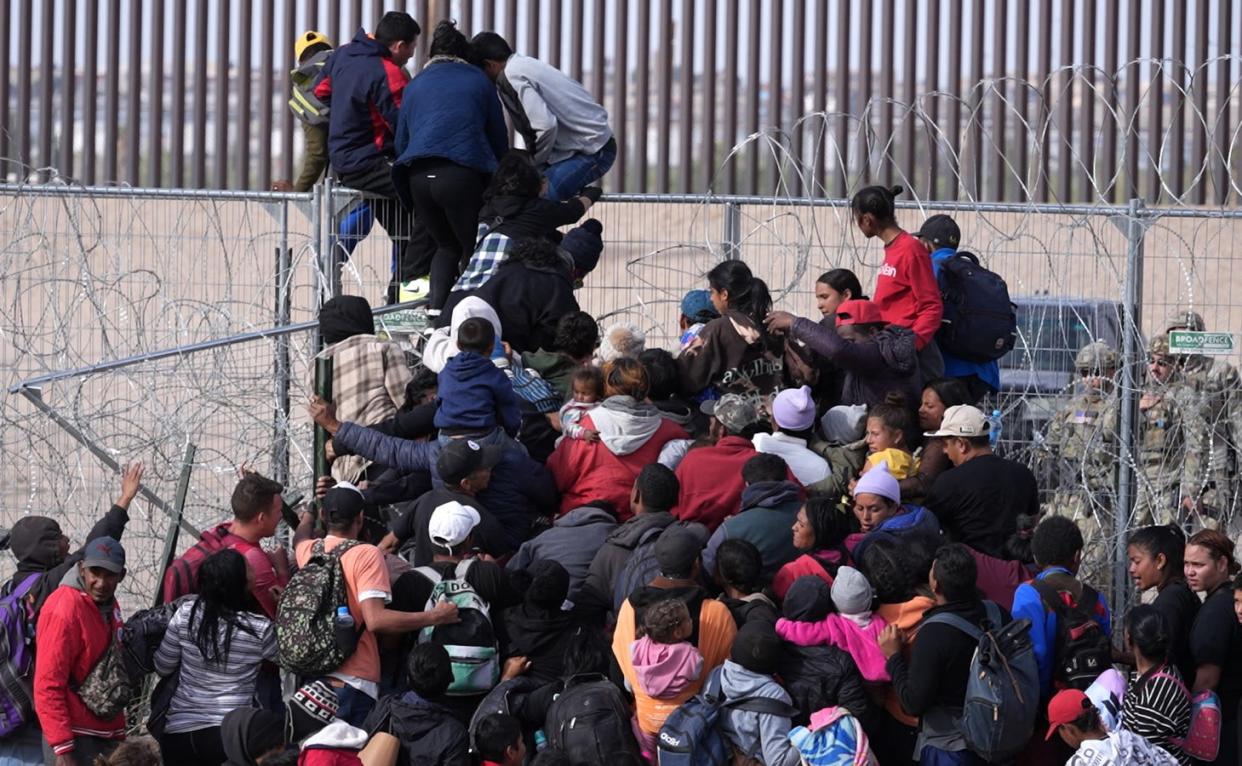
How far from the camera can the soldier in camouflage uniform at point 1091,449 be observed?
8.62 m

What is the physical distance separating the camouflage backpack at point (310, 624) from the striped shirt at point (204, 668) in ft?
0.33

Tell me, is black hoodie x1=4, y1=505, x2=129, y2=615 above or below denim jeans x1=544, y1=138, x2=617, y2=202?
below

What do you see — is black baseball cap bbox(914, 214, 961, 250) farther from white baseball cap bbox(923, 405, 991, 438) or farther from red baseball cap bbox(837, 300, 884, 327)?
white baseball cap bbox(923, 405, 991, 438)

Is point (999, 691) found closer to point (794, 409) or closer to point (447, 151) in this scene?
point (794, 409)

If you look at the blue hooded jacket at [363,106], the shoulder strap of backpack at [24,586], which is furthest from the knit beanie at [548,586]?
the blue hooded jacket at [363,106]

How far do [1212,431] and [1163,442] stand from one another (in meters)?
0.21

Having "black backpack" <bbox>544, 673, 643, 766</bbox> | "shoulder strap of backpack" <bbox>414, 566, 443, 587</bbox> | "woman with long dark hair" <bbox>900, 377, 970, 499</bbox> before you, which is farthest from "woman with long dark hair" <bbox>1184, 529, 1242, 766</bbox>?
"shoulder strap of backpack" <bbox>414, 566, 443, 587</bbox>

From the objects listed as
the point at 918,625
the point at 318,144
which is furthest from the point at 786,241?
the point at 918,625

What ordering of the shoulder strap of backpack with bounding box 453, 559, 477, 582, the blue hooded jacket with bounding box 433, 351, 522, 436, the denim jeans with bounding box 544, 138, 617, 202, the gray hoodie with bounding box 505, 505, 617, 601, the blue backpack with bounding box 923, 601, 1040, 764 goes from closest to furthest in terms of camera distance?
1. the blue backpack with bounding box 923, 601, 1040, 764
2. the shoulder strap of backpack with bounding box 453, 559, 477, 582
3. the gray hoodie with bounding box 505, 505, 617, 601
4. the blue hooded jacket with bounding box 433, 351, 522, 436
5. the denim jeans with bounding box 544, 138, 617, 202

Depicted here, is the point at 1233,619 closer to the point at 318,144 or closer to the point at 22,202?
the point at 318,144

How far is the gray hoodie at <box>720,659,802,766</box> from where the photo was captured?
648 cm

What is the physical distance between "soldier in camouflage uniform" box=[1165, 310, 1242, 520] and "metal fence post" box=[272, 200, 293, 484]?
3910mm

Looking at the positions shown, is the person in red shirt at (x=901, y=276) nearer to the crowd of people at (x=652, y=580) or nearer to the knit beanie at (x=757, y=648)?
the crowd of people at (x=652, y=580)

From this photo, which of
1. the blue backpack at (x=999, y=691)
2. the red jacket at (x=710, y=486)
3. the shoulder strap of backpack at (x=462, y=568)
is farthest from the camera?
the red jacket at (x=710, y=486)
